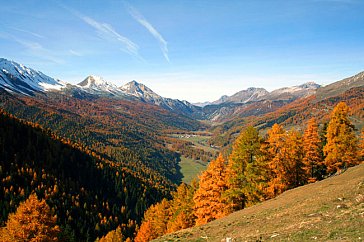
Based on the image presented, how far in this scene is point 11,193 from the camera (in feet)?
486

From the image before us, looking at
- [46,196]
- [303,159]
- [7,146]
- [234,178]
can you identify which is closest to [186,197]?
[234,178]

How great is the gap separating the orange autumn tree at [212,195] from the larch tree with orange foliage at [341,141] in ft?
73.6

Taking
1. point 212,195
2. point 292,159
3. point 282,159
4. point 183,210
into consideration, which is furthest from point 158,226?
point 292,159

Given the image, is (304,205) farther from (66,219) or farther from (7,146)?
(7,146)

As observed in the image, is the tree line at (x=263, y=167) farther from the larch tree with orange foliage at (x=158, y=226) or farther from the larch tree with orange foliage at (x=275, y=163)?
the larch tree with orange foliage at (x=158, y=226)

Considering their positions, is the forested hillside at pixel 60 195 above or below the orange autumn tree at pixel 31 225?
below

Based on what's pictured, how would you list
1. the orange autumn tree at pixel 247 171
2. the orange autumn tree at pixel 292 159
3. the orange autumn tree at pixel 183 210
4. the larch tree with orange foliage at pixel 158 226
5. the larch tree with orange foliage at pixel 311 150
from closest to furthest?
the orange autumn tree at pixel 247 171 < the orange autumn tree at pixel 292 159 < the larch tree with orange foliage at pixel 311 150 < the orange autumn tree at pixel 183 210 < the larch tree with orange foliage at pixel 158 226

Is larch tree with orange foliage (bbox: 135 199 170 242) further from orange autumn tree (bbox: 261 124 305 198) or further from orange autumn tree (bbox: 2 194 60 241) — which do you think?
orange autumn tree (bbox: 261 124 305 198)

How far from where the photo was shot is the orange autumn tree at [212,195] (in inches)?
1719

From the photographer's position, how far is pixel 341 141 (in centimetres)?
4938

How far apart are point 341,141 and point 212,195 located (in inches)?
1054

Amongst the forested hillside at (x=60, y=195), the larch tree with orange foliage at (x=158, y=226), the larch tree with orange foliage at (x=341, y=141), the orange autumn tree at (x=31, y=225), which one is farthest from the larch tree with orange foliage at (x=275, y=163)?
the forested hillside at (x=60, y=195)

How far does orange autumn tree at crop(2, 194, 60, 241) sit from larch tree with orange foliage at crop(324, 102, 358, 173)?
5096 cm

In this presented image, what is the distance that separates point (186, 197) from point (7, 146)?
18497 centimetres
